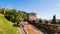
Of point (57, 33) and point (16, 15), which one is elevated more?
point (16, 15)

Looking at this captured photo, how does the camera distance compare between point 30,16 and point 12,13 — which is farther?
point 30,16

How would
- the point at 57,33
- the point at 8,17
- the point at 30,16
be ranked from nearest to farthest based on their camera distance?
the point at 57,33
the point at 8,17
the point at 30,16

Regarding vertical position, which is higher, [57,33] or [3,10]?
[3,10]

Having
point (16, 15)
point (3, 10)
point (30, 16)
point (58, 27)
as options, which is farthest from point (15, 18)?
point (30, 16)

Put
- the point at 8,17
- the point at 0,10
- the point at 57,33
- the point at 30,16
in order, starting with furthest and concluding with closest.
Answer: the point at 30,16
the point at 0,10
the point at 8,17
the point at 57,33

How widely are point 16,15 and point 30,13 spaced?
2873cm

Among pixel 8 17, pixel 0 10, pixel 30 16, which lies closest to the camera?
pixel 8 17

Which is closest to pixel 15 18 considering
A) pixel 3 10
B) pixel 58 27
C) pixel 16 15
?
pixel 16 15

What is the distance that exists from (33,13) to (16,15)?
29.1m

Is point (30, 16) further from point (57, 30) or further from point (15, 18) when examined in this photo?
point (57, 30)

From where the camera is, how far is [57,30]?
17.1 metres

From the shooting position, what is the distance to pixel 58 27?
17.1 meters

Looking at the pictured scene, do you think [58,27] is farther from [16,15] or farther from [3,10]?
[3,10]

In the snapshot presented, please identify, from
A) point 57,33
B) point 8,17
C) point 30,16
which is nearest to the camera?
point 57,33
